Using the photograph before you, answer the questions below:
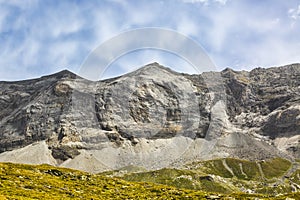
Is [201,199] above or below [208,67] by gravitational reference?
below

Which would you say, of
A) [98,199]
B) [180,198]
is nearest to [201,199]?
[180,198]

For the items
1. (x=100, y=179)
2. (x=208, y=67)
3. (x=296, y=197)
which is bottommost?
(x=296, y=197)

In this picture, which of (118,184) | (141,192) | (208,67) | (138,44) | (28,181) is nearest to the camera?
(28,181)

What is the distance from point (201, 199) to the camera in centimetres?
5950

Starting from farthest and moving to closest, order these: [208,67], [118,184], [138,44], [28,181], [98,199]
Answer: [208,67] → [138,44] → [118,184] → [28,181] → [98,199]

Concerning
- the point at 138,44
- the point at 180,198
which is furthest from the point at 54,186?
the point at 138,44

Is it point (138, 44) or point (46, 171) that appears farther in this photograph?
point (138, 44)

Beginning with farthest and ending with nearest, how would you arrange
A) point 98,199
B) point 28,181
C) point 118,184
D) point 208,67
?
point 208,67 → point 118,184 → point 28,181 → point 98,199

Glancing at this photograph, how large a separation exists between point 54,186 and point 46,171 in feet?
59.0

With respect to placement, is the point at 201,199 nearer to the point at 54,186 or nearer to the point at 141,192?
the point at 141,192

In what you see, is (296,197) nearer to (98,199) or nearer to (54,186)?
(98,199)

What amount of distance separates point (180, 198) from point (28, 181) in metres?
24.4

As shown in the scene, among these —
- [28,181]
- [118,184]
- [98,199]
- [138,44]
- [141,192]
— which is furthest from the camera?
[138,44]

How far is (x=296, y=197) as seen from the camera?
67.4 meters
